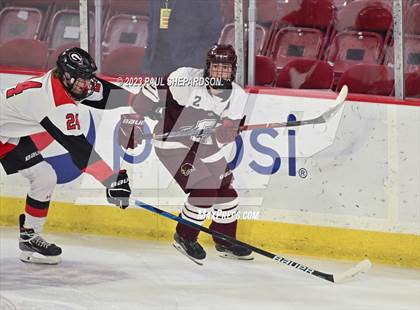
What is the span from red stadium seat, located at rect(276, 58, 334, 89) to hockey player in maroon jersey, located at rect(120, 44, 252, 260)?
9.3 inches

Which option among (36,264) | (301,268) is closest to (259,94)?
(301,268)

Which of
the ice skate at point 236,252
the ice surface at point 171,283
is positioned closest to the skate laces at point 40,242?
the ice surface at point 171,283

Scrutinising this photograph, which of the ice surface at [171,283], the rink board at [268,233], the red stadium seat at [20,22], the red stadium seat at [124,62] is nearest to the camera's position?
the ice surface at [171,283]

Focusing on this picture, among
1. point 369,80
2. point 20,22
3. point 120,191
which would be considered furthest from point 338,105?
point 20,22

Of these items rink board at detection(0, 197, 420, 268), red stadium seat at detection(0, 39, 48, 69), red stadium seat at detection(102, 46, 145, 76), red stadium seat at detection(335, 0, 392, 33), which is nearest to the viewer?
rink board at detection(0, 197, 420, 268)

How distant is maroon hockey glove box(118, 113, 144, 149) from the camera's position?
193 inches

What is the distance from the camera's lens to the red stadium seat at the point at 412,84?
4930mm

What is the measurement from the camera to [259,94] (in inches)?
202

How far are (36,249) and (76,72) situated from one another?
911 millimetres

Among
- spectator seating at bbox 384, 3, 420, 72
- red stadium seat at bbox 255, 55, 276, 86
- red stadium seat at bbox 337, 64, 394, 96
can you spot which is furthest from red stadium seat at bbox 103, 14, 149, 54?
spectator seating at bbox 384, 3, 420, 72

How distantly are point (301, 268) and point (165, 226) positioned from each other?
2.88 feet

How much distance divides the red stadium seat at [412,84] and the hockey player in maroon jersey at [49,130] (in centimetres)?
134

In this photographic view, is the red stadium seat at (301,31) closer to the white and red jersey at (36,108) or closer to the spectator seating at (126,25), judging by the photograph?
the spectator seating at (126,25)

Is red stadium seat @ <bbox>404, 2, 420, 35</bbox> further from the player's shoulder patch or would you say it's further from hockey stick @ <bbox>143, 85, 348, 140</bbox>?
the player's shoulder patch
